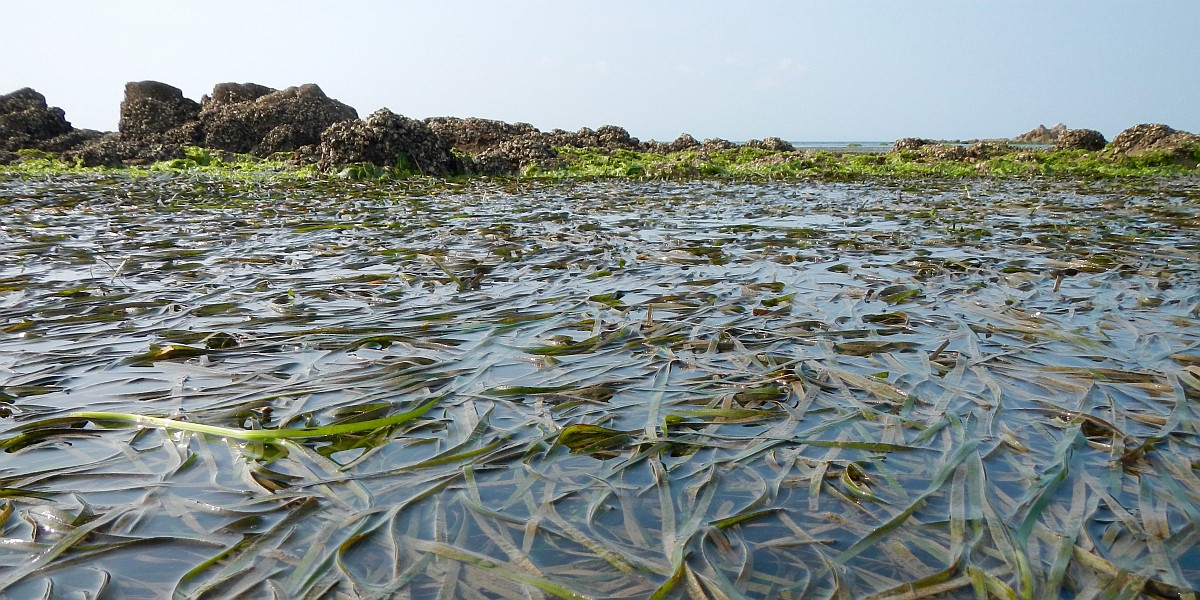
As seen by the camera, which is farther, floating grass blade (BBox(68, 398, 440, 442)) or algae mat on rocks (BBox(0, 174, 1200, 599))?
floating grass blade (BBox(68, 398, 440, 442))

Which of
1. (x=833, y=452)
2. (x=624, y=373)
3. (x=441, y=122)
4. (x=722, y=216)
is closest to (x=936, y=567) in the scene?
(x=833, y=452)

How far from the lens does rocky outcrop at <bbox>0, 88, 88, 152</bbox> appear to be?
57.2 feet

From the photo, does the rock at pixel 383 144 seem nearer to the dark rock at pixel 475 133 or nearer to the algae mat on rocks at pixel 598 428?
the dark rock at pixel 475 133

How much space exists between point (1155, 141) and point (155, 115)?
23.4 metres

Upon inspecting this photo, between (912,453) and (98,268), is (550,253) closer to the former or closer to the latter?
(98,268)

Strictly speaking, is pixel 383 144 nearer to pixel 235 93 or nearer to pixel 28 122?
pixel 235 93

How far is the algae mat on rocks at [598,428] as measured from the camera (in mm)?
1347

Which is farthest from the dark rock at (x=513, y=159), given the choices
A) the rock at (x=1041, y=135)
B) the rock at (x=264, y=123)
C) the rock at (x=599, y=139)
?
the rock at (x=1041, y=135)

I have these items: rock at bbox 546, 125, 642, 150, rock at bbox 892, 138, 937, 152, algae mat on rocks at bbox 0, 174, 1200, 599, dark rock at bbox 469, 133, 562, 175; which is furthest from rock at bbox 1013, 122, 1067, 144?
algae mat on rocks at bbox 0, 174, 1200, 599

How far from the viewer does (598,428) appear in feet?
6.29

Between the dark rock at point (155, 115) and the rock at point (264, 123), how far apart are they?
28.4 inches

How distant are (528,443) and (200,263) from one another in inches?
128

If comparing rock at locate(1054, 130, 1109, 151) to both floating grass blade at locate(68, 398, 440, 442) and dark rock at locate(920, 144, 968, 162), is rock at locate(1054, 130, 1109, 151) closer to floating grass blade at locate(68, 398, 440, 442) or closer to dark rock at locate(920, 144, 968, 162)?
dark rock at locate(920, 144, 968, 162)

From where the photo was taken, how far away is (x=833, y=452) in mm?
1793
